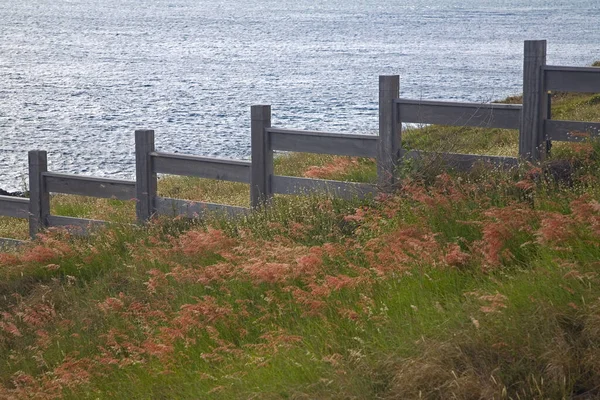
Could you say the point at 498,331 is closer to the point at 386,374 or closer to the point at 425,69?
the point at 386,374

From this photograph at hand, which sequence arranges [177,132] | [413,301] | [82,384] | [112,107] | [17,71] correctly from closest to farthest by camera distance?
1. [413,301]
2. [82,384]
3. [177,132]
4. [112,107]
5. [17,71]

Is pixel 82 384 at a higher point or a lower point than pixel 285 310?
lower

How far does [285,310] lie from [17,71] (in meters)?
76.0

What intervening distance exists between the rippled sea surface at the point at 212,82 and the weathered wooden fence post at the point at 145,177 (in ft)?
36.0

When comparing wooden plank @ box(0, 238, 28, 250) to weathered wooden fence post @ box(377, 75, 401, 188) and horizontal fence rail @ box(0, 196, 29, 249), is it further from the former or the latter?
weathered wooden fence post @ box(377, 75, 401, 188)

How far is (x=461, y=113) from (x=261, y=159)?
2375 millimetres

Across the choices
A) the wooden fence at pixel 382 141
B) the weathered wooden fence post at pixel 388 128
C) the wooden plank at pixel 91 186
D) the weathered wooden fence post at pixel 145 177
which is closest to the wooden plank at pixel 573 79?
the wooden fence at pixel 382 141

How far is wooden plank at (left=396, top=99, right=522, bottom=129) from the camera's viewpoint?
9555mm

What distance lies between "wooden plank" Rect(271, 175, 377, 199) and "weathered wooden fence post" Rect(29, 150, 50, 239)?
3613 millimetres

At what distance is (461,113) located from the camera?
9.73 metres

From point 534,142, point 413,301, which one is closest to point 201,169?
point 534,142

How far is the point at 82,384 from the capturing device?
5.96m

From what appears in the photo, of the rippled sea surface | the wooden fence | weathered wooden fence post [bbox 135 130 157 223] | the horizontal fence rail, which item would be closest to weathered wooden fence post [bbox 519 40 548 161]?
the wooden fence

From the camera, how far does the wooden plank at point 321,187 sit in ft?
32.3
